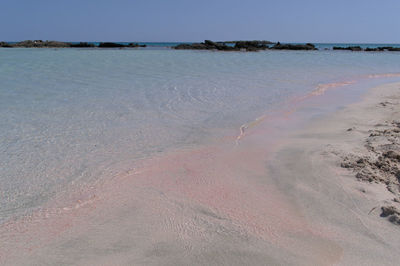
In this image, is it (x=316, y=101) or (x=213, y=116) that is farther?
(x=316, y=101)

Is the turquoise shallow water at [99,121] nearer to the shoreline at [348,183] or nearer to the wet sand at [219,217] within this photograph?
the wet sand at [219,217]

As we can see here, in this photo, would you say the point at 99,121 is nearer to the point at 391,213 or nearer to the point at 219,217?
the point at 219,217

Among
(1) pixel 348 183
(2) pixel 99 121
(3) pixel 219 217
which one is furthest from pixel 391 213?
(2) pixel 99 121

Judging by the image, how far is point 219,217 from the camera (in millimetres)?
3211

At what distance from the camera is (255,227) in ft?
9.97

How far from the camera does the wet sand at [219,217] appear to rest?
2.65 metres

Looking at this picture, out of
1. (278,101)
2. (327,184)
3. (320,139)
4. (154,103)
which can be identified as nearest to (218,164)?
(327,184)

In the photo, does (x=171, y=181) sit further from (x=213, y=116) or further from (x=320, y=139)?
(x=213, y=116)

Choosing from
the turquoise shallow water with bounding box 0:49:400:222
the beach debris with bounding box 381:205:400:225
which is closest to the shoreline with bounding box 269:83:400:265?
the beach debris with bounding box 381:205:400:225

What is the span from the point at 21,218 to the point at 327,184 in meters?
3.30

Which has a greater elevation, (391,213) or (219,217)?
(391,213)

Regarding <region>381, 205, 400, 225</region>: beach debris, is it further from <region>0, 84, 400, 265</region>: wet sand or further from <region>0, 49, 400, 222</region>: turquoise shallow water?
<region>0, 49, 400, 222</region>: turquoise shallow water

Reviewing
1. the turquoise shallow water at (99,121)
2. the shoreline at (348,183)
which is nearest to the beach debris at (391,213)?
→ the shoreline at (348,183)

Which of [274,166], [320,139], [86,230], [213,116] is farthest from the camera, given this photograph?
[213,116]
